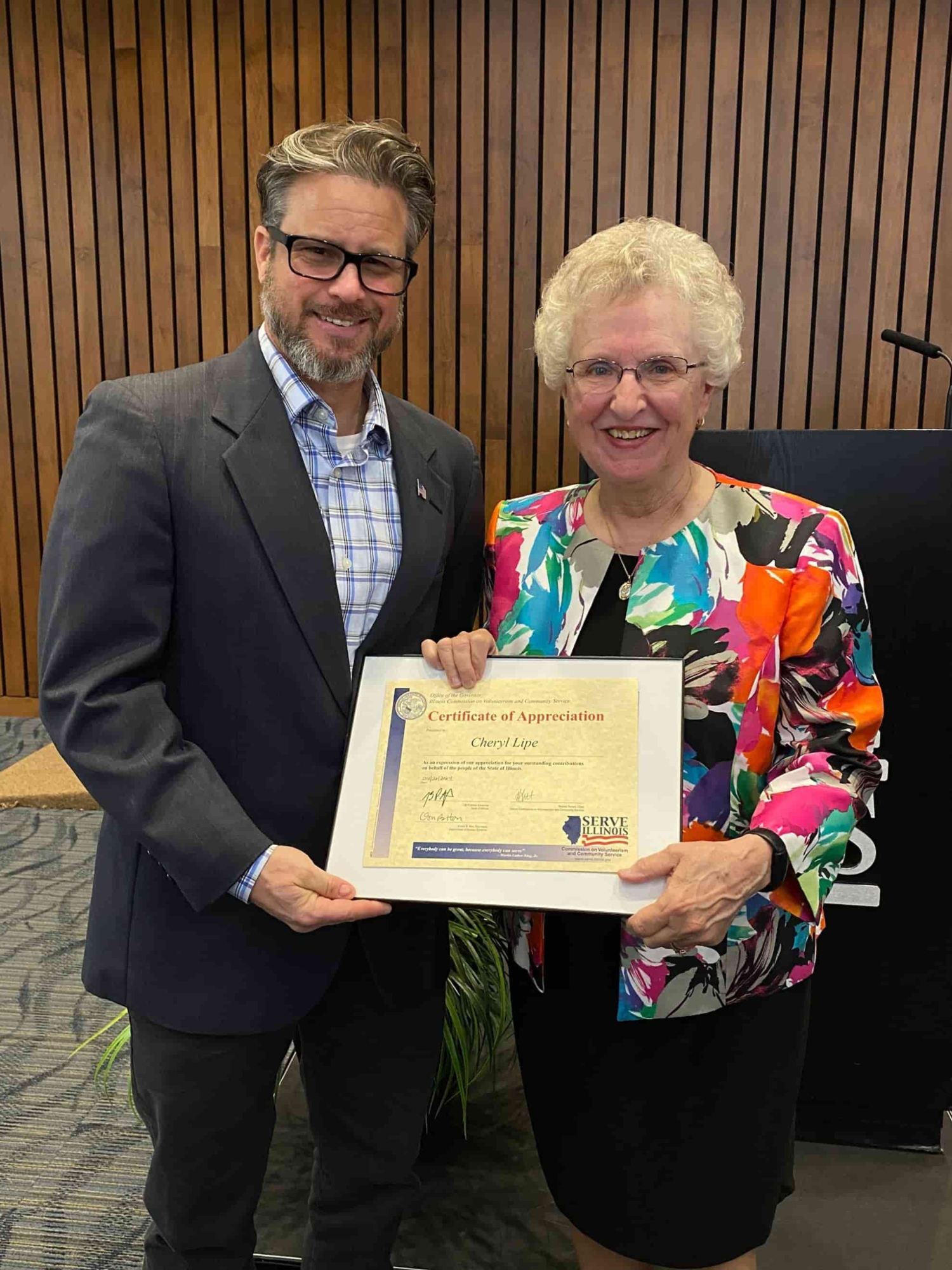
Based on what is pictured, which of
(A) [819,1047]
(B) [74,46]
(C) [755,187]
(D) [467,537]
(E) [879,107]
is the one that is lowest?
(A) [819,1047]

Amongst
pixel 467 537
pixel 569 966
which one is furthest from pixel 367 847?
pixel 467 537

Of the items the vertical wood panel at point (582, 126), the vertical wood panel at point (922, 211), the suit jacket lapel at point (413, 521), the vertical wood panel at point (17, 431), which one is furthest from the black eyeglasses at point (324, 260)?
the vertical wood panel at point (17, 431)

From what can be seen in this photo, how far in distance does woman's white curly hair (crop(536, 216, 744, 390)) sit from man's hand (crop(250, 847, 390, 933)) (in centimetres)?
82

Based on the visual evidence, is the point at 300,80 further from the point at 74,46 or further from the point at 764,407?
the point at 764,407

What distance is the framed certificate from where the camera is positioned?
1.19m

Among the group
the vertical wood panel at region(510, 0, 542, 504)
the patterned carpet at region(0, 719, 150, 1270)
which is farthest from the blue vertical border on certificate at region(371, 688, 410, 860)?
the vertical wood panel at region(510, 0, 542, 504)

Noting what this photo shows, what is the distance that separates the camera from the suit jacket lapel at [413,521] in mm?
1402

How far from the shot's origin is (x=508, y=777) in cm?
126

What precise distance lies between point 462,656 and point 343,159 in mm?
739

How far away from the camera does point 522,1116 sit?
2.49 meters

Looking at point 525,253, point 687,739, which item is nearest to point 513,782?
point 687,739

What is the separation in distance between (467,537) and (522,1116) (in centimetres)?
169

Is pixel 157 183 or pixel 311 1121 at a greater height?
pixel 157 183
